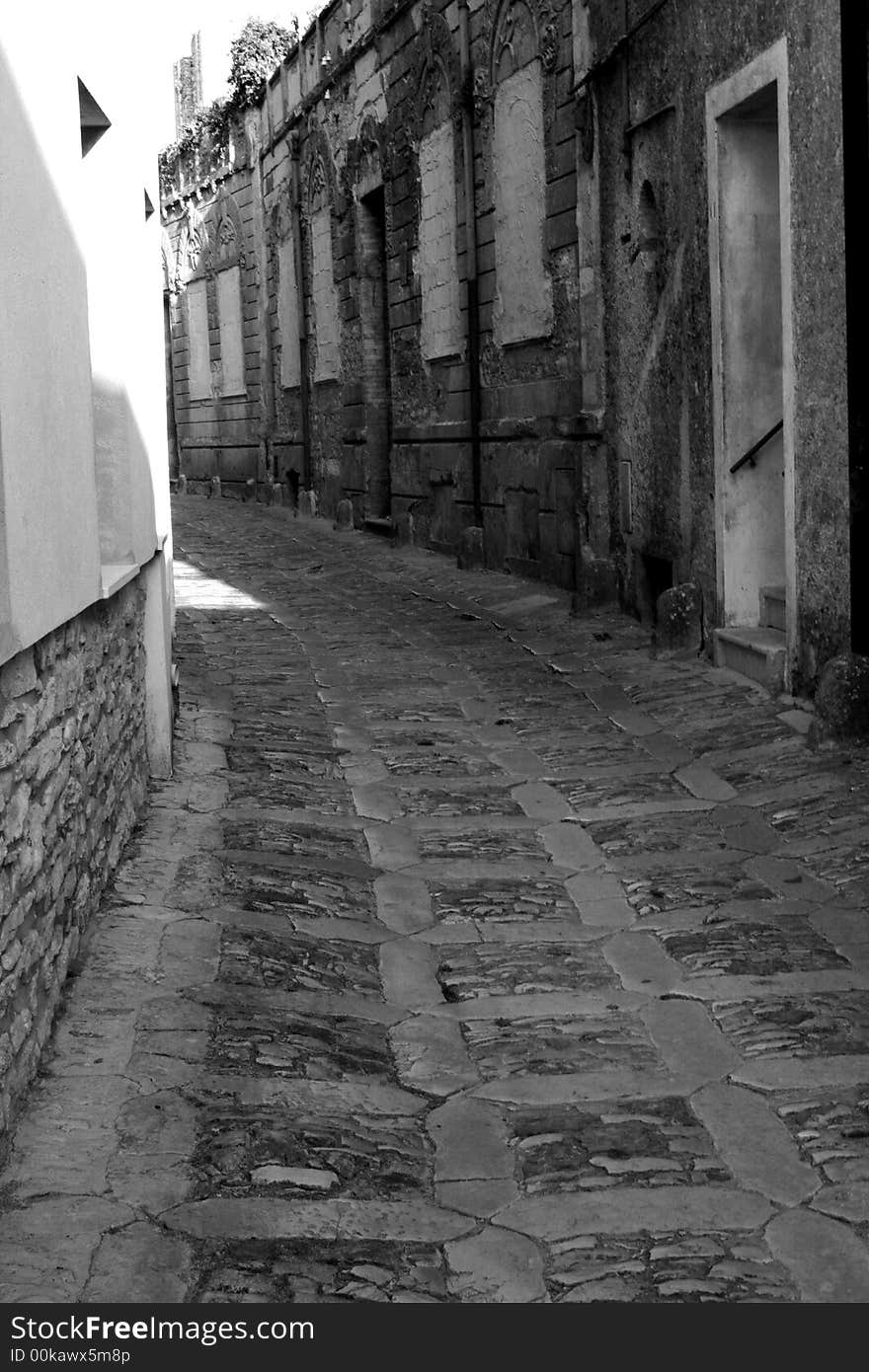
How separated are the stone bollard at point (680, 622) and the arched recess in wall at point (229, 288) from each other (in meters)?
19.8

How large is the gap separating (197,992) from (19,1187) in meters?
1.18

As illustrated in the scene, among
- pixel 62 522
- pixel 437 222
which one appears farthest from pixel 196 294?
pixel 62 522

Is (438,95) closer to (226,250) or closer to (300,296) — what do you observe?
(300,296)

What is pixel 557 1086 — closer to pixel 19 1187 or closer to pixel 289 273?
pixel 19 1187

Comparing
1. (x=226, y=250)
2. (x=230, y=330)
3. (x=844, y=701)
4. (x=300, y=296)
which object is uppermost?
(x=226, y=250)

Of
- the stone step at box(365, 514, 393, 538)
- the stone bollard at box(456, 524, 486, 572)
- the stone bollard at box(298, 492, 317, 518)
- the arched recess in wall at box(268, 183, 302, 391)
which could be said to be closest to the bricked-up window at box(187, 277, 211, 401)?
the arched recess in wall at box(268, 183, 302, 391)

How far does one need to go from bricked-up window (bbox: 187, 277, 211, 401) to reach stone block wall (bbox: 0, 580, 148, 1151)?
26913 mm

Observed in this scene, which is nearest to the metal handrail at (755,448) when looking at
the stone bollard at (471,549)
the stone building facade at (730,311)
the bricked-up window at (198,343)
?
the stone building facade at (730,311)

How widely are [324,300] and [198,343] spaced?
1082 centimetres

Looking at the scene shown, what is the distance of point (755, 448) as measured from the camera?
8.73 m

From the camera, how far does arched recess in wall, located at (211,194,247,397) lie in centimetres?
2859

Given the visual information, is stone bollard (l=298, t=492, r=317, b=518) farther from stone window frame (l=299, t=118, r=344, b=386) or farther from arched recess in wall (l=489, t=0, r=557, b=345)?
arched recess in wall (l=489, t=0, r=557, b=345)

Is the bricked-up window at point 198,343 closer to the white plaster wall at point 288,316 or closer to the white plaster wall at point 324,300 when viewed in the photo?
the white plaster wall at point 288,316

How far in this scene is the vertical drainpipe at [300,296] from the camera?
23672 mm
